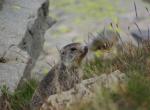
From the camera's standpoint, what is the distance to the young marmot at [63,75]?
8773mm

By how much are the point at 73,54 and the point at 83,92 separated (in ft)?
8.29

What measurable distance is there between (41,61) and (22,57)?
106 cm

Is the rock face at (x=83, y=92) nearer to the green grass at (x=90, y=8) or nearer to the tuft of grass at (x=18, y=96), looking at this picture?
the tuft of grass at (x=18, y=96)

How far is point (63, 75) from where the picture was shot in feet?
30.9

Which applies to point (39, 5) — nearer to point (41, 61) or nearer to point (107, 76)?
point (41, 61)

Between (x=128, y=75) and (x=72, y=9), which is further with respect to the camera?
(x=72, y=9)

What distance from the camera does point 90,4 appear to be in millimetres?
14383

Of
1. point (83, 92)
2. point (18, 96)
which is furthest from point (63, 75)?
point (83, 92)

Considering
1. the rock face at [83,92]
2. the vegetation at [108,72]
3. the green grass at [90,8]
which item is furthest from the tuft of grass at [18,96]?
the green grass at [90,8]

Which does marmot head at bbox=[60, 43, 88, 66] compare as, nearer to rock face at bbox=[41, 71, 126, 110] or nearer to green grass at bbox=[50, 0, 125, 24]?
rock face at bbox=[41, 71, 126, 110]

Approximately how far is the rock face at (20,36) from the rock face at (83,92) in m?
2.85

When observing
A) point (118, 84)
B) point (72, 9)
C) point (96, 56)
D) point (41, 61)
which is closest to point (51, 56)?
point (41, 61)

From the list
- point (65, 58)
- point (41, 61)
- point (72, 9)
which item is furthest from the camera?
point (72, 9)

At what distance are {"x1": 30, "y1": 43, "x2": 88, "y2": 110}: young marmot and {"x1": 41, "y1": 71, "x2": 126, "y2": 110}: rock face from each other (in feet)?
2.82
